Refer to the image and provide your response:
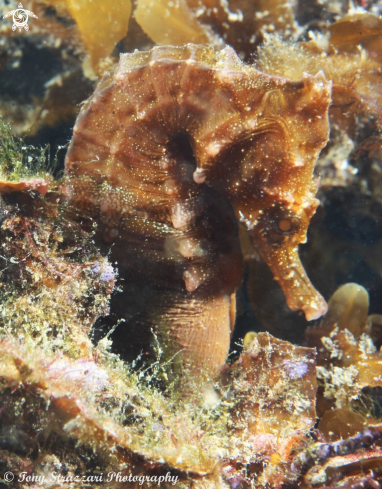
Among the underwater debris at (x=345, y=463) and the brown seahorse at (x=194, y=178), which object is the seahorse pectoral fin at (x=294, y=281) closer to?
the brown seahorse at (x=194, y=178)

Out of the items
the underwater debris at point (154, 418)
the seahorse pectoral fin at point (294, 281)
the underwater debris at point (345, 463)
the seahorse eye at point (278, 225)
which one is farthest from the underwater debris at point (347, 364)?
the seahorse eye at point (278, 225)

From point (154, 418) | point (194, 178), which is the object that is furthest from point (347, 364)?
point (194, 178)

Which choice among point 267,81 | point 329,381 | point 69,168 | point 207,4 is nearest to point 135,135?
point 69,168

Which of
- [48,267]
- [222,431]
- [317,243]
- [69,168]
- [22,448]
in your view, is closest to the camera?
[22,448]

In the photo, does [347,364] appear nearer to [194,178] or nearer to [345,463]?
[345,463]

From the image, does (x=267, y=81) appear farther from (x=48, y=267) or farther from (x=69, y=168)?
(x=48, y=267)

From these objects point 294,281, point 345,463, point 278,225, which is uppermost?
point 278,225

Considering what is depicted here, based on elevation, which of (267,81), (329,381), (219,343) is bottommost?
(329,381)

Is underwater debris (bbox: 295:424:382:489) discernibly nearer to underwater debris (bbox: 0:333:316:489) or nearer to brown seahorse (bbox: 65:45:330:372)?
underwater debris (bbox: 0:333:316:489)
